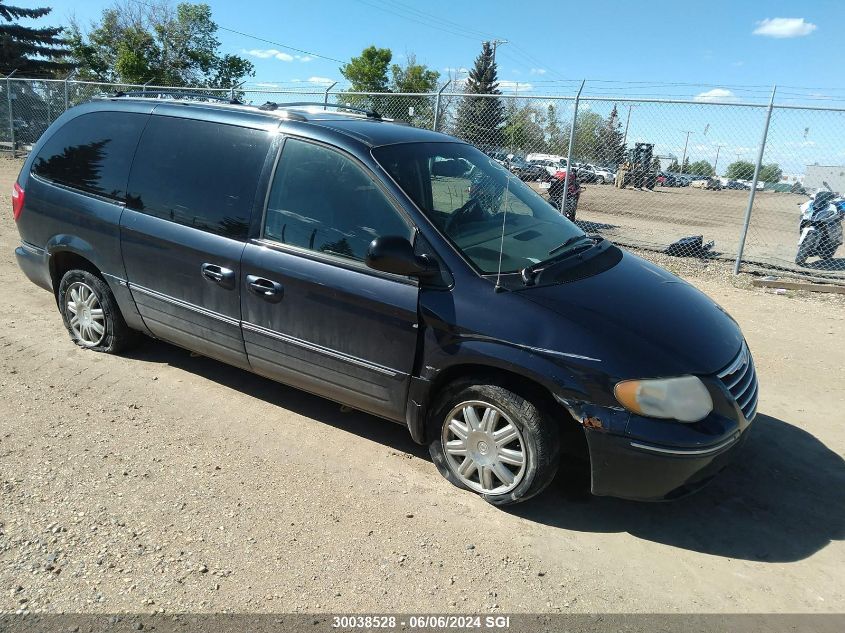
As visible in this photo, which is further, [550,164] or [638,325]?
[550,164]

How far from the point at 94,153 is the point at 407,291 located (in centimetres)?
288

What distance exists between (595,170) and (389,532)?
1033 cm

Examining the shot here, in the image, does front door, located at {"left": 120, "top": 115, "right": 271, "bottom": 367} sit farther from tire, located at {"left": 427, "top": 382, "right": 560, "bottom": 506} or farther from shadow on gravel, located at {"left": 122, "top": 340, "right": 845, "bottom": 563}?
tire, located at {"left": 427, "top": 382, "right": 560, "bottom": 506}

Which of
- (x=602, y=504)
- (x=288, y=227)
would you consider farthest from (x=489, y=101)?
Result: (x=602, y=504)

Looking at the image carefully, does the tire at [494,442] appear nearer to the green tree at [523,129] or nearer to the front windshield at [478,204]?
the front windshield at [478,204]

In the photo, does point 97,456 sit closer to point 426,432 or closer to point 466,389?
point 426,432

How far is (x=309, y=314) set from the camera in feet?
11.5

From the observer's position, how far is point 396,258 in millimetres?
3004

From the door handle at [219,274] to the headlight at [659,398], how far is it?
7.67 ft

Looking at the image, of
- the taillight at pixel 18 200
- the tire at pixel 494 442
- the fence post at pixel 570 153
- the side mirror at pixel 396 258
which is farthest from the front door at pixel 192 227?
the fence post at pixel 570 153

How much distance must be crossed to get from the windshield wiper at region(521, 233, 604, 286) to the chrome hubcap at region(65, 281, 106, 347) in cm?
334

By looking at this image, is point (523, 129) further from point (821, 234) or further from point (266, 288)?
point (266, 288)

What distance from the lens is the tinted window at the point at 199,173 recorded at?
3.73 m

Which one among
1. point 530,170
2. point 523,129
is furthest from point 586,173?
point 523,129
